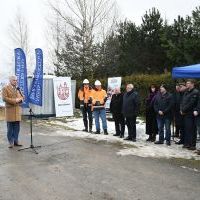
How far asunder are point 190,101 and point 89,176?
4296 millimetres

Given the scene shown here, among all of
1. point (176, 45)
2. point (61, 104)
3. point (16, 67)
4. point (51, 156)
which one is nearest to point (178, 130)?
point (51, 156)

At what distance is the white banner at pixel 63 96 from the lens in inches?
916

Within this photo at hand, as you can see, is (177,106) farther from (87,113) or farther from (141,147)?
(87,113)

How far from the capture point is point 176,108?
13.6m

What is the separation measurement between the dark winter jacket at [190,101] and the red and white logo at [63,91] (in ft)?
39.3

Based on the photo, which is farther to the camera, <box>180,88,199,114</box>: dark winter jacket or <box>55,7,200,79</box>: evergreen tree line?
<box>55,7,200,79</box>: evergreen tree line

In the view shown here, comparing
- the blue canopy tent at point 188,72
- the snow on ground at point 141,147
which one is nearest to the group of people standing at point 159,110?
the blue canopy tent at point 188,72

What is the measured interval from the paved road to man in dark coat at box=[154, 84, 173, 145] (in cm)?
156

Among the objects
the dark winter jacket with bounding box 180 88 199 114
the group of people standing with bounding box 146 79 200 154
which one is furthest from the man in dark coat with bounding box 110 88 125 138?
the dark winter jacket with bounding box 180 88 199 114

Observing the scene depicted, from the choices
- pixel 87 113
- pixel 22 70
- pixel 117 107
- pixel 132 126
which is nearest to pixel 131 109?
pixel 132 126

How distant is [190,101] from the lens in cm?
1202

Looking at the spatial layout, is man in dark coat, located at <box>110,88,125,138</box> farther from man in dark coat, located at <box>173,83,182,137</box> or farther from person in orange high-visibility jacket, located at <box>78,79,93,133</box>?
man in dark coat, located at <box>173,83,182,137</box>

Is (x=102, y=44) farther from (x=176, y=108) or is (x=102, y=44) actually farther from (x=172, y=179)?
(x=172, y=179)

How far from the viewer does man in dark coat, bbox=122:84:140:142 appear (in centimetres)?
1382
